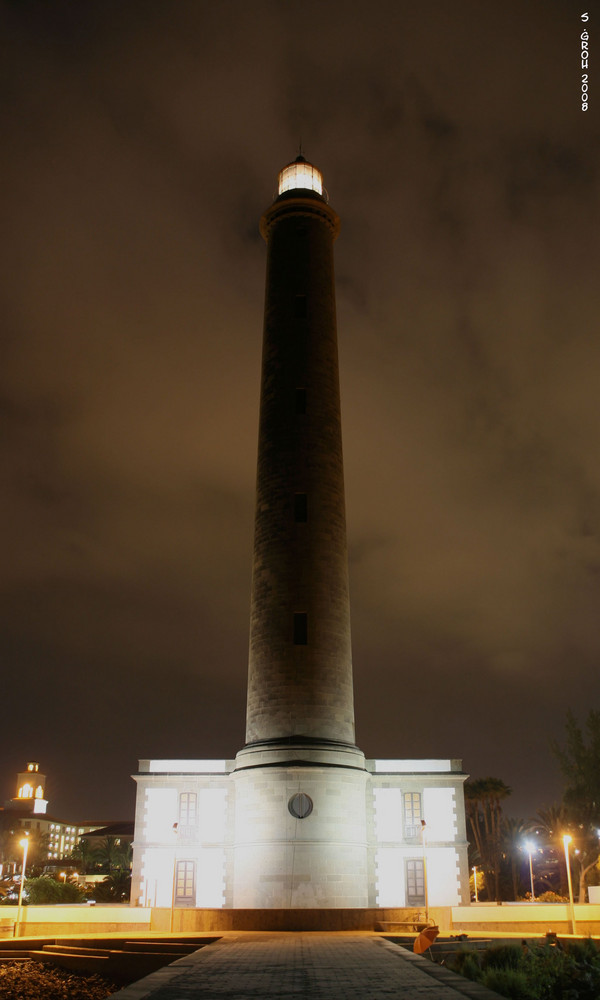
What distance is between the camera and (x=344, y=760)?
82.4 ft

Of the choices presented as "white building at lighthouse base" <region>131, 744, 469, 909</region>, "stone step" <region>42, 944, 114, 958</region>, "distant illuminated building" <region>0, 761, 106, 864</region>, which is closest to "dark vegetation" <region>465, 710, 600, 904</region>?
"white building at lighthouse base" <region>131, 744, 469, 909</region>

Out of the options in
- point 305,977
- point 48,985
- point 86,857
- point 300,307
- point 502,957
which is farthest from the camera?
point 86,857

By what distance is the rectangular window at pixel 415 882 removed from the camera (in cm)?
2712

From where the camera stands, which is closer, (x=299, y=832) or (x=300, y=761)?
(x=299, y=832)

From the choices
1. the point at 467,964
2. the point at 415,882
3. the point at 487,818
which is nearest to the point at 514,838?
the point at 487,818

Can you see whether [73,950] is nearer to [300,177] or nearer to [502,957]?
[502,957]

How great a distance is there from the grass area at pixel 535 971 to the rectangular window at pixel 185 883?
44.1 feet

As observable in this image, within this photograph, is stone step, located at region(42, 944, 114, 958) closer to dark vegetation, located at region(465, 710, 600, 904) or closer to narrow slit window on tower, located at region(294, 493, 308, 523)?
narrow slit window on tower, located at region(294, 493, 308, 523)

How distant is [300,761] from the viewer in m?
24.4

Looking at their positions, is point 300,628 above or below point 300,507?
below

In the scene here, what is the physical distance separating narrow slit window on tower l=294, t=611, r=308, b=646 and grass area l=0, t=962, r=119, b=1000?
1054 centimetres

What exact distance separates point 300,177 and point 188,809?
2430 cm

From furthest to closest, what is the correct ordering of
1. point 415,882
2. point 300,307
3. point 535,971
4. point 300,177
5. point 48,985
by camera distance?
1. point 300,177
2. point 300,307
3. point 415,882
4. point 48,985
5. point 535,971

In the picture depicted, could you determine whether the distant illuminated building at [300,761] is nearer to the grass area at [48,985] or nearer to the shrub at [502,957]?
the grass area at [48,985]
